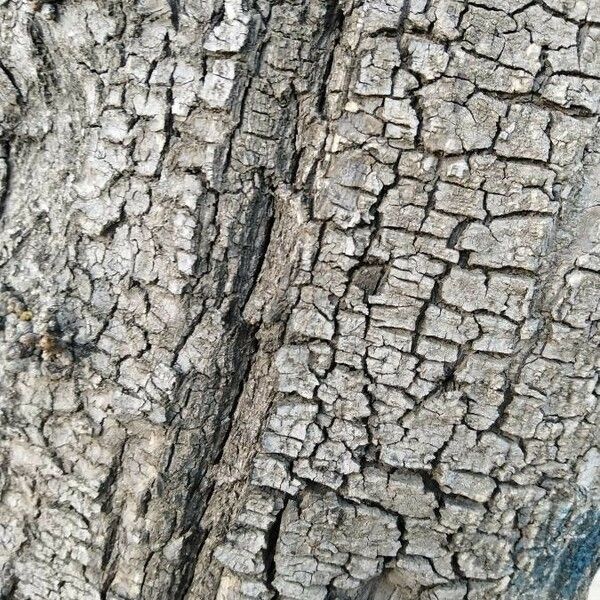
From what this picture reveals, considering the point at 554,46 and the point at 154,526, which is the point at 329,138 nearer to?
the point at 554,46

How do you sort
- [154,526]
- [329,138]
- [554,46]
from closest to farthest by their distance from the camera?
1. [554,46]
2. [329,138]
3. [154,526]

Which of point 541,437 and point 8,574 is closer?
point 541,437

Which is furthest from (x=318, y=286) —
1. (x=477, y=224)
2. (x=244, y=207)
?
(x=477, y=224)

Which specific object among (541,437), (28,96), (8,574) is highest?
(28,96)

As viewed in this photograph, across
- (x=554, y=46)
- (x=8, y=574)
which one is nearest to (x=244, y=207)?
(x=554, y=46)

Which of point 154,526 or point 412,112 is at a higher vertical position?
point 412,112

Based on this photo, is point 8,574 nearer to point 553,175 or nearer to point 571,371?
point 571,371

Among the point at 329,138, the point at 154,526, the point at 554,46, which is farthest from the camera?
the point at 154,526
